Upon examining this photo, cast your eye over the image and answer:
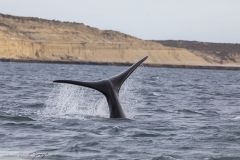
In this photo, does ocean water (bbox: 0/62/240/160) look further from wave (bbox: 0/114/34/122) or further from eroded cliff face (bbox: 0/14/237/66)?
eroded cliff face (bbox: 0/14/237/66)

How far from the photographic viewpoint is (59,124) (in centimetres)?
1991

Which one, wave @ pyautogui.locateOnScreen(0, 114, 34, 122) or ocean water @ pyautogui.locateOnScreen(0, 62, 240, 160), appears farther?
wave @ pyautogui.locateOnScreen(0, 114, 34, 122)

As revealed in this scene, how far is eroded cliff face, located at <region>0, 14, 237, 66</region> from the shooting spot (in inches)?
6211

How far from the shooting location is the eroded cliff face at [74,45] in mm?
157750

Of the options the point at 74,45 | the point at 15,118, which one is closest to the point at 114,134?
the point at 15,118

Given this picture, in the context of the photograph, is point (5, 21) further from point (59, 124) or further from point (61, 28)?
point (59, 124)

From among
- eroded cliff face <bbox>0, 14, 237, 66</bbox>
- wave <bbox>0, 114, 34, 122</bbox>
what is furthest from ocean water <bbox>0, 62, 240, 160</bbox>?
eroded cliff face <bbox>0, 14, 237, 66</bbox>

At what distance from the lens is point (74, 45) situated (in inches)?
6545

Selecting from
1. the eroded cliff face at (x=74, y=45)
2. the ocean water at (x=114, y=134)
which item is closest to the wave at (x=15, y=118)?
the ocean water at (x=114, y=134)

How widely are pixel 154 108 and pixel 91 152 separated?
40.5ft

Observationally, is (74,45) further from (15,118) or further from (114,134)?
(114,134)

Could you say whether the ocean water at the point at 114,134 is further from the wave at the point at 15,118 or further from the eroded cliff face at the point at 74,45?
the eroded cliff face at the point at 74,45

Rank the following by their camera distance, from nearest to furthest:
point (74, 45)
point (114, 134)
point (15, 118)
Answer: point (114, 134) < point (15, 118) < point (74, 45)

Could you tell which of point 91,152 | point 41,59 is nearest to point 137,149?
point 91,152
